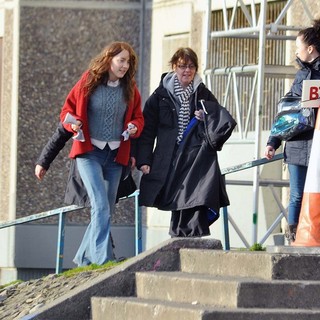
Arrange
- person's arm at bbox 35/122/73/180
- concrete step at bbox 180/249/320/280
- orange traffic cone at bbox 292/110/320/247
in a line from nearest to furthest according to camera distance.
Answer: concrete step at bbox 180/249/320/280 < orange traffic cone at bbox 292/110/320/247 < person's arm at bbox 35/122/73/180

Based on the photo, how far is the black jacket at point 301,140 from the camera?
928 cm

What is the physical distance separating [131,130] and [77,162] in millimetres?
450

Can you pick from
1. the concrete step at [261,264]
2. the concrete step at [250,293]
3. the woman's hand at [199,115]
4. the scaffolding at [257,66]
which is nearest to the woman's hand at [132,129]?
the woman's hand at [199,115]

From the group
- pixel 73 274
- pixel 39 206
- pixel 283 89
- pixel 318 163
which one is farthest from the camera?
pixel 39 206

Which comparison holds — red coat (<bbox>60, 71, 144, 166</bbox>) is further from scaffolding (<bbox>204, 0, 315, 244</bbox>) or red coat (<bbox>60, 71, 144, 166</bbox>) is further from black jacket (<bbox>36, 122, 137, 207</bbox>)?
scaffolding (<bbox>204, 0, 315, 244</bbox>)

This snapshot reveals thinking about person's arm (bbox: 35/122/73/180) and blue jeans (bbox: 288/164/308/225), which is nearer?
blue jeans (bbox: 288/164/308/225)

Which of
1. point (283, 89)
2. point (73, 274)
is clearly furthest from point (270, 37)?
point (73, 274)

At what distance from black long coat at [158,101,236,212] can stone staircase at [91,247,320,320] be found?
3.72ft

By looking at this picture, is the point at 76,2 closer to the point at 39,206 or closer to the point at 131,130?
the point at 39,206

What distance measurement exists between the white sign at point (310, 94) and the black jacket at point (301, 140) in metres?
0.66

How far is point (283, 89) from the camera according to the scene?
1296cm

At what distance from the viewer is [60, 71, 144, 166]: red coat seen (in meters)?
10.0

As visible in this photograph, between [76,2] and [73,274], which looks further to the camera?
[76,2]

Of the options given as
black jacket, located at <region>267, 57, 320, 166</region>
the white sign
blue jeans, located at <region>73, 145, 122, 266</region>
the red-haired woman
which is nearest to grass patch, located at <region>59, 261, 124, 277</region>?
blue jeans, located at <region>73, 145, 122, 266</region>
